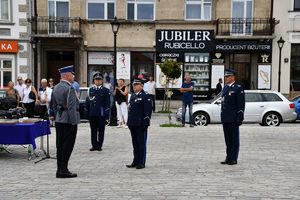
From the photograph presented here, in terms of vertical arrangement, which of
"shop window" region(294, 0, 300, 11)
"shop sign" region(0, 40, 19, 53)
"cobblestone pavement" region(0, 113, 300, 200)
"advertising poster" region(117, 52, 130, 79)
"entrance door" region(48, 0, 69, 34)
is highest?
"shop window" region(294, 0, 300, 11)

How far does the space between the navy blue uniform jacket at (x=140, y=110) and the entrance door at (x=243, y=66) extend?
62.4 ft

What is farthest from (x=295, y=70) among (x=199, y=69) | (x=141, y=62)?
(x=141, y=62)

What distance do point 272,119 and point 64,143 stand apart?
12.0 meters

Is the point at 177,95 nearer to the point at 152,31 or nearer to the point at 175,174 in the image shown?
the point at 152,31

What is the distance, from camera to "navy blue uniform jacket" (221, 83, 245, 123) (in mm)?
9742

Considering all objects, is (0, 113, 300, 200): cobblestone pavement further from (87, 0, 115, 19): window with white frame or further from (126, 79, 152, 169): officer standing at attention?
(87, 0, 115, 19): window with white frame

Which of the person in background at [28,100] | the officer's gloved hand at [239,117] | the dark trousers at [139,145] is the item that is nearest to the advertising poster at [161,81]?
the person in background at [28,100]

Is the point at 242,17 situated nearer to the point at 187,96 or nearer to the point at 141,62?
the point at 141,62

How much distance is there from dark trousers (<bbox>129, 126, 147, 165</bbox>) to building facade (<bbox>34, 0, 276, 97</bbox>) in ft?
58.2

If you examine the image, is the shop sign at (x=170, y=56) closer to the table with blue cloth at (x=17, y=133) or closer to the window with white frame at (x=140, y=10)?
the window with white frame at (x=140, y=10)

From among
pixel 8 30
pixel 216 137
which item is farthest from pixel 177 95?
pixel 216 137

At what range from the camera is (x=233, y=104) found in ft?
32.3

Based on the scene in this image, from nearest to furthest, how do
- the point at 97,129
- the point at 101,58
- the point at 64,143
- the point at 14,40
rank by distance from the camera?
1. the point at 64,143
2. the point at 97,129
3. the point at 14,40
4. the point at 101,58

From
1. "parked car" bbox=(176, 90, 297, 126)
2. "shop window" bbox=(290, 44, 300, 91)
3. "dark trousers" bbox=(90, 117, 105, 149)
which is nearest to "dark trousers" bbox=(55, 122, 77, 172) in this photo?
"dark trousers" bbox=(90, 117, 105, 149)
